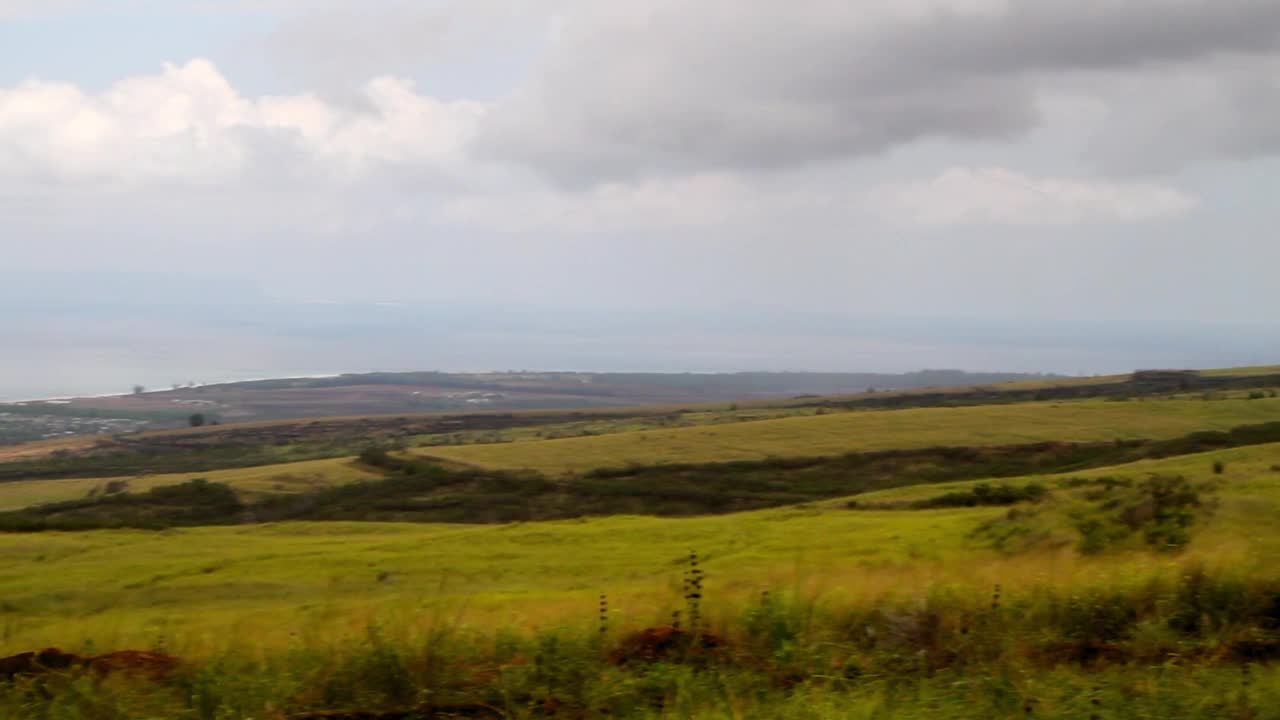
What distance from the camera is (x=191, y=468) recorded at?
138 feet

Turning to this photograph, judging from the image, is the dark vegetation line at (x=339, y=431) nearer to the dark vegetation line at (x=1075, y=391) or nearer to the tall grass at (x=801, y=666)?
the dark vegetation line at (x=1075, y=391)

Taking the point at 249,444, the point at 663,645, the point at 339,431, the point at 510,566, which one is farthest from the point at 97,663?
the point at 339,431

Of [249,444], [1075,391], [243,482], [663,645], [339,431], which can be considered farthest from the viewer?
[339,431]

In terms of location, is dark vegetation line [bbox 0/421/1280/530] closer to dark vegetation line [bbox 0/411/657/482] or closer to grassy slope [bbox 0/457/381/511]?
grassy slope [bbox 0/457/381/511]

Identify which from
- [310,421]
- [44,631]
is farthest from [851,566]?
[310,421]

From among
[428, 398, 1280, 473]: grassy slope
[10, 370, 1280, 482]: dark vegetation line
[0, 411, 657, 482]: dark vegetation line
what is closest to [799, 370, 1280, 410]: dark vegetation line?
[10, 370, 1280, 482]: dark vegetation line

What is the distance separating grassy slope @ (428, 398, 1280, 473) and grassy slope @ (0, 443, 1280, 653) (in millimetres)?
11998

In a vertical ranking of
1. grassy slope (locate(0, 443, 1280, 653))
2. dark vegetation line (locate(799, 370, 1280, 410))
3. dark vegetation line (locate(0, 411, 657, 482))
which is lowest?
dark vegetation line (locate(0, 411, 657, 482))

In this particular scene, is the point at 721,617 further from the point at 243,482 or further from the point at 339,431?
the point at 339,431

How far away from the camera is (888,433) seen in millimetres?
35094

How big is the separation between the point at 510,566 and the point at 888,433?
22.8 meters

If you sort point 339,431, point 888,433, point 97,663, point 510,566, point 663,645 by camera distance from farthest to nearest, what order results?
1. point 339,431
2. point 888,433
3. point 510,566
4. point 663,645
5. point 97,663

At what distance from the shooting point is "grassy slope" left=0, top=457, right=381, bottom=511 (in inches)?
1187

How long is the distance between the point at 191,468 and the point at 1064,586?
3937cm
